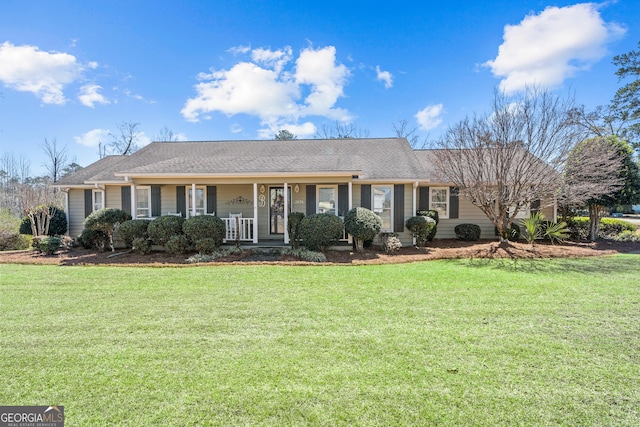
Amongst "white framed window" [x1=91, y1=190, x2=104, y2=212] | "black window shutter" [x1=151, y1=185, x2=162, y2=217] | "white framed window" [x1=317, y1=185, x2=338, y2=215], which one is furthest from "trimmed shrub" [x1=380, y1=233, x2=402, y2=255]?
"white framed window" [x1=91, y1=190, x2=104, y2=212]

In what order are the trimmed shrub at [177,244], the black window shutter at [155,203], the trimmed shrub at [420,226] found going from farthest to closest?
1. the black window shutter at [155,203]
2. the trimmed shrub at [420,226]
3. the trimmed shrub at [177,244]

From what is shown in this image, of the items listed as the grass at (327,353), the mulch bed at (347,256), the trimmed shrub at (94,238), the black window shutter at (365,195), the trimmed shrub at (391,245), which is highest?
the black window shutter at (365,195)

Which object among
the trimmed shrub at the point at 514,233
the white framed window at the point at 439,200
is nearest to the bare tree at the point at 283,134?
the white framed window at the point at 439,200

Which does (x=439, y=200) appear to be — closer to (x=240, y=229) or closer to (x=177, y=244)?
(x=240, y=229)

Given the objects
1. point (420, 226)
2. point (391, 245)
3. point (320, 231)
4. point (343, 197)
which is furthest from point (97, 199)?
point (420, 226)

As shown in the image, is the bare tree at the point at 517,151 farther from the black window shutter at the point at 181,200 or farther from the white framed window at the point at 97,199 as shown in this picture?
the white framed window at the point at 97,199

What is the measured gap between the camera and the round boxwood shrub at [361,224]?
386 inches

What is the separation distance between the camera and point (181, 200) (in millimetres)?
11836

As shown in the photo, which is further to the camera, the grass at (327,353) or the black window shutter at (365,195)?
the black window shutter at (365,195)

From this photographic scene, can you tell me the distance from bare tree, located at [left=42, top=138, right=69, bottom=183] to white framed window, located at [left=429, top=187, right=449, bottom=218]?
102ft

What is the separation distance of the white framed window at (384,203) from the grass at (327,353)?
586 cm

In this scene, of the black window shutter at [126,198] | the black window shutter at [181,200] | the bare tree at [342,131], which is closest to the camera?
the black window shutter at [181,200]

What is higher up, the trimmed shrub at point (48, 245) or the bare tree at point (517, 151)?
the bare tree at point (517, 151)

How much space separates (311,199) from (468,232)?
22.9ft
